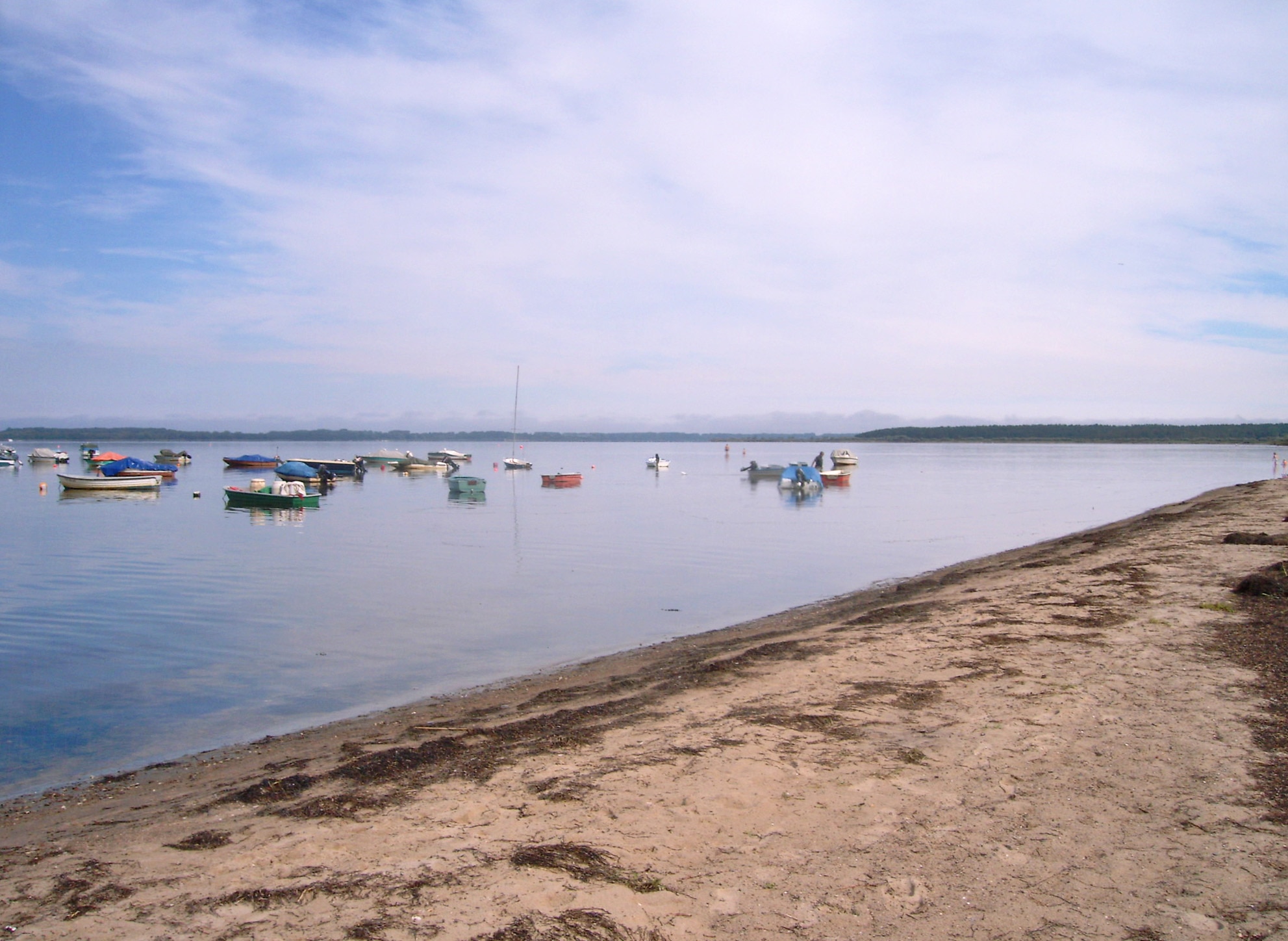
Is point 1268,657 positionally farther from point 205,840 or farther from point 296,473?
point 296,473

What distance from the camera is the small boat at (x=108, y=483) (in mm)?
56094

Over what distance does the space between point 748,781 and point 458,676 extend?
A: 291 inches

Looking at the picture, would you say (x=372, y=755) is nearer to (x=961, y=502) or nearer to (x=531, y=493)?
(x=961, y=502)

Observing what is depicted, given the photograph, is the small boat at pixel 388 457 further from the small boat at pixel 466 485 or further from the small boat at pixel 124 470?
the small boat at pixel 466 485

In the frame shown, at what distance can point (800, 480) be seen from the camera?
5756cm

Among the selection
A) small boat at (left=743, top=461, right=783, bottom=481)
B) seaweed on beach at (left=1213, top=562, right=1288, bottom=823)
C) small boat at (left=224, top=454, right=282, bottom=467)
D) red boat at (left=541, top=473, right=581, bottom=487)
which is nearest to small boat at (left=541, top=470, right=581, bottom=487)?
red boat at (left=541, top=473, right=581, bottom=487)

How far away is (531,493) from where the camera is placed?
6156 centimetres

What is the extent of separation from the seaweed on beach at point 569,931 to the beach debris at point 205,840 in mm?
2355

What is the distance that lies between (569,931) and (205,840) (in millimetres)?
2881

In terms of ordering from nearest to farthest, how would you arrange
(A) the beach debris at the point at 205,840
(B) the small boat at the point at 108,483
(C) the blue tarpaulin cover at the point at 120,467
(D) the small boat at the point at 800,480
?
1. (A) the beach debris at the point at 205,840
2. (B) the small boat at the point at 108,483
3. (D) the small boat at the point at 800,480
4. (C) the blue tarpaulin cover at the point at 120,467

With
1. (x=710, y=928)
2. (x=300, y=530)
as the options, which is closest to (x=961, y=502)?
(x=300, y=530)

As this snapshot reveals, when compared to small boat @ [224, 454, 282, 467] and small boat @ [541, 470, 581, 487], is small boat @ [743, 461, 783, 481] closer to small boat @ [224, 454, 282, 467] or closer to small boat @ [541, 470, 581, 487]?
small boat @ [541, 470, 581, 487]

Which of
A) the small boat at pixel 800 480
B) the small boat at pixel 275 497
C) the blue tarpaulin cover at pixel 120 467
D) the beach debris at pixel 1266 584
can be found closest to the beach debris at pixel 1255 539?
the beach debris at pixel 1266 584

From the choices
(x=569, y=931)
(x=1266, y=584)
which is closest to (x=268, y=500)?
(x=1266, y=584)
